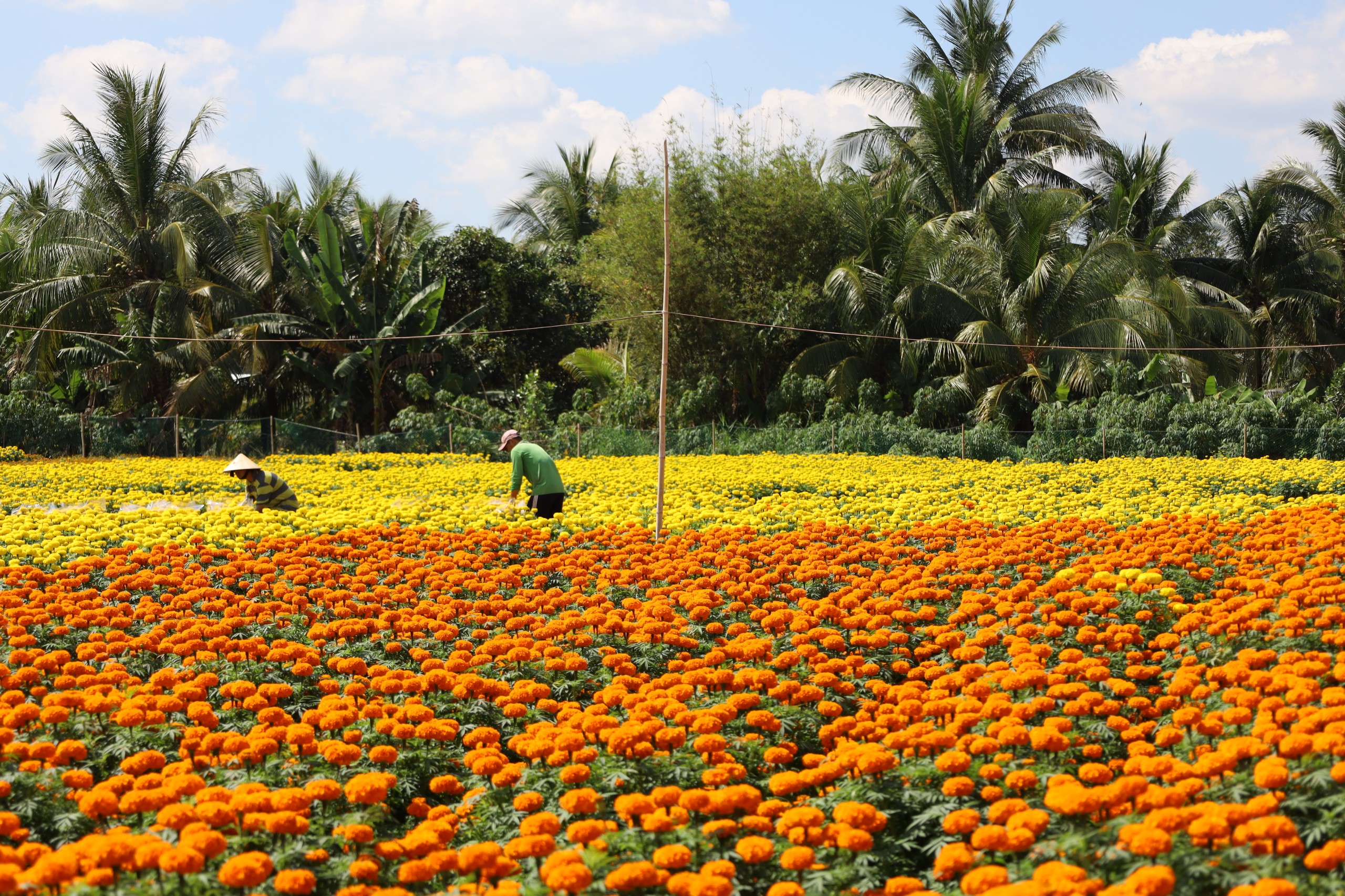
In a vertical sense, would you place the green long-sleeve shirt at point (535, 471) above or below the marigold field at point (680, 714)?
above

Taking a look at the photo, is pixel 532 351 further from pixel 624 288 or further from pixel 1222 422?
pixel 1222 422

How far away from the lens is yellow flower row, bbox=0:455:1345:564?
9172 mm

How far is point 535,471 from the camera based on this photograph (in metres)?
10.0

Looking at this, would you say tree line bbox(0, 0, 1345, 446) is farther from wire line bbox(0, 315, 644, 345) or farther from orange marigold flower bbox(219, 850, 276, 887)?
orange marigold flower bbox(219, 850, 276, 887)

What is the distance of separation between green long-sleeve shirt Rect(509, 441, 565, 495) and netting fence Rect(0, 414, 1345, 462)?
12288 millimetres

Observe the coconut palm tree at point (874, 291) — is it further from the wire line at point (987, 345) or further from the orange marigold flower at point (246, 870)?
the orange marigold flower at point (246, 870)

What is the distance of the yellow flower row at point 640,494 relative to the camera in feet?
30.1

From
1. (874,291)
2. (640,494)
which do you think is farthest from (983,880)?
(874,291)

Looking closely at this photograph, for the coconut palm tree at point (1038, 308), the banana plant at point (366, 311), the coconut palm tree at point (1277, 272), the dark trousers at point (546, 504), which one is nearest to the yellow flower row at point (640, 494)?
the dark trousers at point (546, 504)

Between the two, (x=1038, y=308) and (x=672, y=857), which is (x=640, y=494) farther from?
(x=1038, y=308)

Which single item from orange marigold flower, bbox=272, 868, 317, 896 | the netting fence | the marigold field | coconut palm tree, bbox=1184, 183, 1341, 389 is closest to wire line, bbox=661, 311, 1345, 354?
the netting fence

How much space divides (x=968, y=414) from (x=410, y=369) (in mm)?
13517

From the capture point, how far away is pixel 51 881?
2.77 m

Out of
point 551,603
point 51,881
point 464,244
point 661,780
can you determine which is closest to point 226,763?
point 51,881
